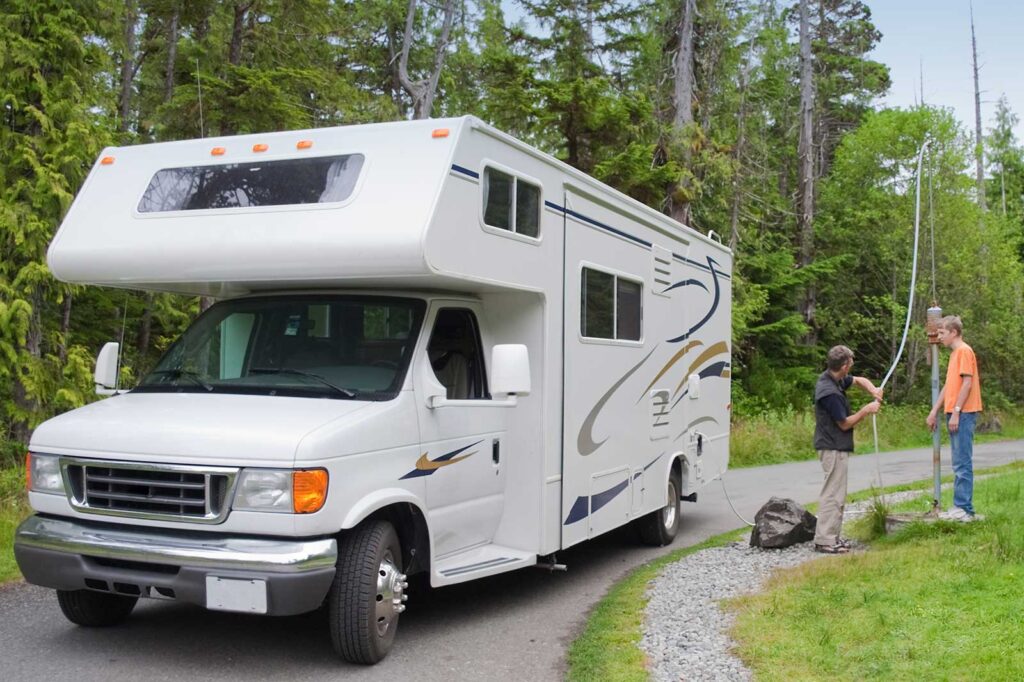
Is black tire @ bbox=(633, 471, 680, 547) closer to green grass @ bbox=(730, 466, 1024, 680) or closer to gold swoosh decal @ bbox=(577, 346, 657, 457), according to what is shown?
gold swoosh decal @ bbox=(577, 346, 657, 457)

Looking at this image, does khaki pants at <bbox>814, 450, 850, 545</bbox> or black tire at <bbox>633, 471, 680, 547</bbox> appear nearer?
khaki pants at <bbox>814, 450, 850, 545</bbox>

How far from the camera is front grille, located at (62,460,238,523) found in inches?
208

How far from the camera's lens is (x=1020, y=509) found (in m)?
8.80

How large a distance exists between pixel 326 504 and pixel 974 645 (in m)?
3.57

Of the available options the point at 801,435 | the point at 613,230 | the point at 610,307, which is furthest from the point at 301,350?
the point at 801,435

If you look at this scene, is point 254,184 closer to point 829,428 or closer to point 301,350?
point 301,350

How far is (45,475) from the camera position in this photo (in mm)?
5730

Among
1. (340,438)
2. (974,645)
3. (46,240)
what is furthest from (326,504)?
(46,240)

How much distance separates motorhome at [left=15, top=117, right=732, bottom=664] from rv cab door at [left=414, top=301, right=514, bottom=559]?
19 mm

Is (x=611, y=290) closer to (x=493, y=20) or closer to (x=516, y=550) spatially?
(x=516, y=550)

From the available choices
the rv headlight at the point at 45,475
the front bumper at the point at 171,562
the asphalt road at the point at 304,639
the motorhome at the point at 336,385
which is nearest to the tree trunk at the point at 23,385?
the asphalt road at the point at 304,639

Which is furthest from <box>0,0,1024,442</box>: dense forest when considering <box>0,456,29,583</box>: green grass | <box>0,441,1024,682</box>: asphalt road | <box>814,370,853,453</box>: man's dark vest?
<box>0,441,1024,682</box>: asphalt road

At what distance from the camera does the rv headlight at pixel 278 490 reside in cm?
519

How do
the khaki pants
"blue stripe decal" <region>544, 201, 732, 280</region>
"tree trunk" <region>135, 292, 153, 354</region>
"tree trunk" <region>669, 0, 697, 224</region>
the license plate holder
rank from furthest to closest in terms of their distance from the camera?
"tree trunk" <region>669, 0, 697, 224</region> → "tree trunk" <region>135, 292, 153, 354</region> → the khaki pants → "blue stripe decal" <region>544, 201, 732, 280</region> → the license plate holder
